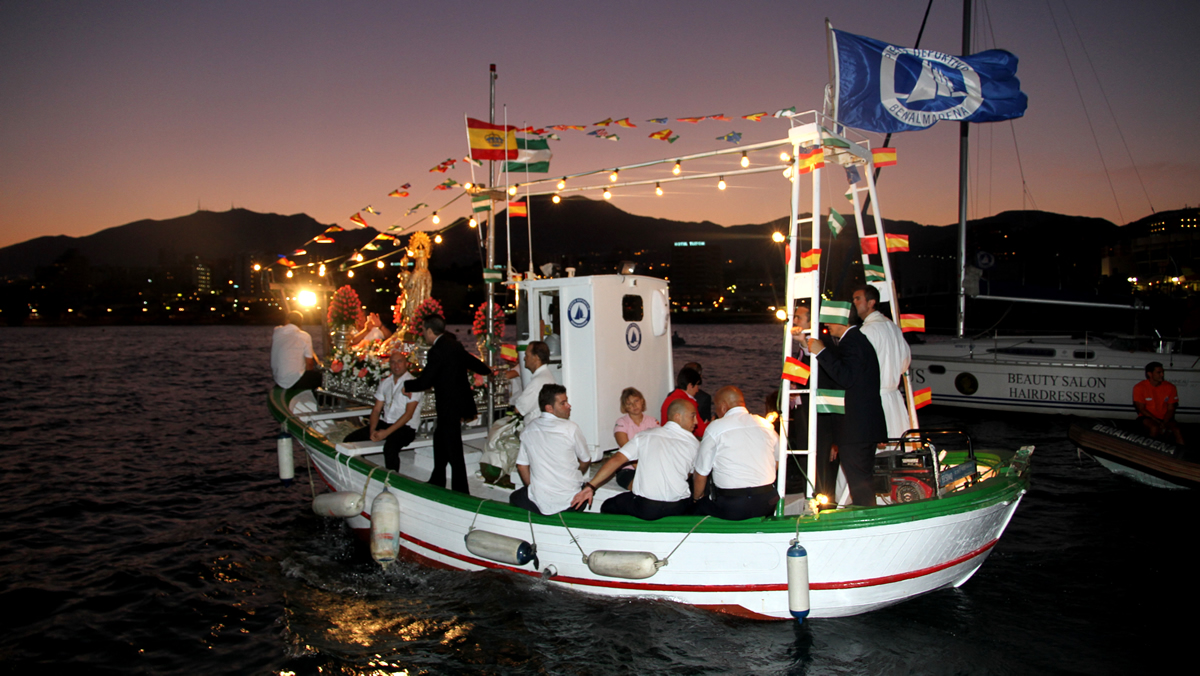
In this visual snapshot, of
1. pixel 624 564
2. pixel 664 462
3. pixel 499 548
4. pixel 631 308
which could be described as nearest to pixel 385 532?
pixel 499 548

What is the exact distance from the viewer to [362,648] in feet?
19.4

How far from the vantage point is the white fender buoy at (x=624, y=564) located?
5.36 m

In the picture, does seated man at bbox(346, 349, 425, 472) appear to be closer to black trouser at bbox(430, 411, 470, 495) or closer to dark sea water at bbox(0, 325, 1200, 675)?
black trouser at bbox(430, 411, 470, 495)

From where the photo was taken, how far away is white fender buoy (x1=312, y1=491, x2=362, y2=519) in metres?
7.21

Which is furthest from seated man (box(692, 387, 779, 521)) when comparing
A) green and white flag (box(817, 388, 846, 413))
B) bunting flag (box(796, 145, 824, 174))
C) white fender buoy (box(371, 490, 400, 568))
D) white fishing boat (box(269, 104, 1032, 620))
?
white fender buoy (box(371, 490, 400, 568))

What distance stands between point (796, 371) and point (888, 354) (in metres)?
1.09

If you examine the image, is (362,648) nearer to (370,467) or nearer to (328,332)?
(370,467)

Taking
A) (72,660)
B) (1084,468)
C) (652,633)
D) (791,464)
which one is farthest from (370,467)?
(1084,468)

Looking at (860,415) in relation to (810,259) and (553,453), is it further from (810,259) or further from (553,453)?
(553,453)

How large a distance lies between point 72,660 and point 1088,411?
21020mm

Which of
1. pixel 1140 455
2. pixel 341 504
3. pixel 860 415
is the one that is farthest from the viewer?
pixel 1140 455

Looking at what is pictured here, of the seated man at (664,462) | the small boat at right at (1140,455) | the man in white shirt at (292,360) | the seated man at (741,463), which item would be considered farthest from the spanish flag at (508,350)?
the small boat at right at (1140,455)

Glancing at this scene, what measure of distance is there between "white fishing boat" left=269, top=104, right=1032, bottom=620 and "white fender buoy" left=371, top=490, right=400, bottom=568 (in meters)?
0.01

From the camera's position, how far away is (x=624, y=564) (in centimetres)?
540
